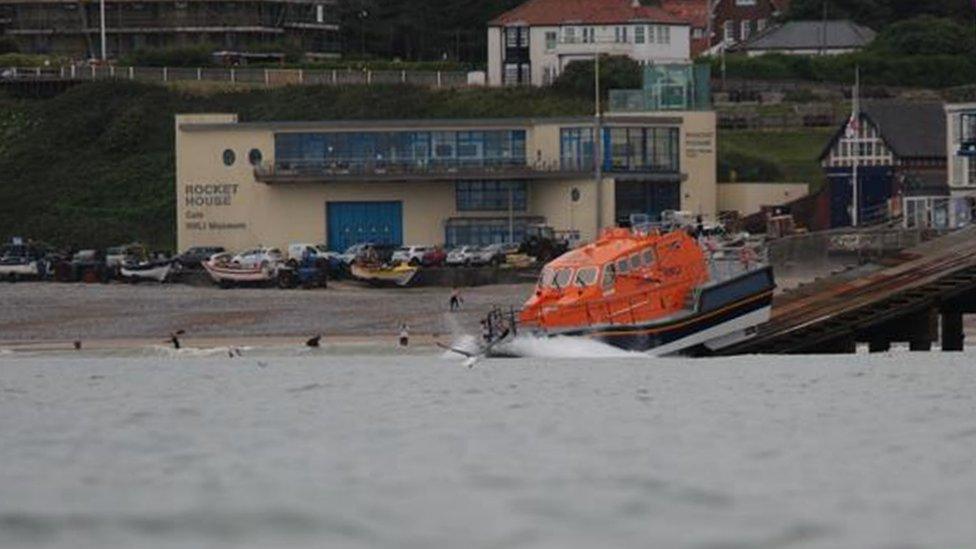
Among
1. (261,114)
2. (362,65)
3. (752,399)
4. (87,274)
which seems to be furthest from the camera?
(362,65)

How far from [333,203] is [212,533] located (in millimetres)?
69156

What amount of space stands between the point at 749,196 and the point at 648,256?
43457mm

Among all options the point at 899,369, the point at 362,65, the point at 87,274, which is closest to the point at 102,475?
the point at 899,369

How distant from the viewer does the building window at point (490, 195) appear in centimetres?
9219

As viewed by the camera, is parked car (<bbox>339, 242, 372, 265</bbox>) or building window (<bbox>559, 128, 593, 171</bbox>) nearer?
parked car (<bbox>339, 242, 372, 265</bbox>)

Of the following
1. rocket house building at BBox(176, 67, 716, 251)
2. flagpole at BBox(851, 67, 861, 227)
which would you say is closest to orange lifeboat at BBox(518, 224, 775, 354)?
rocket house building at BBox(176, 67, 716, 251)

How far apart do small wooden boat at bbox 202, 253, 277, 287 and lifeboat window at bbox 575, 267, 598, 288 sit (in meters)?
31.1

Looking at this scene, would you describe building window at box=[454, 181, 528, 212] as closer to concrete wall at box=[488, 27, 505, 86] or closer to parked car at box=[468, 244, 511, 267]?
parked car at box=[468, 244, 511, 267]

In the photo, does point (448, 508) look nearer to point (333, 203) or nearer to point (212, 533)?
point (212, 533)

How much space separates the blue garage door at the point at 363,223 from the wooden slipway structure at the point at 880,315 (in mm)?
34691

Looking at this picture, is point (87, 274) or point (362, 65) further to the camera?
point (362, 65)

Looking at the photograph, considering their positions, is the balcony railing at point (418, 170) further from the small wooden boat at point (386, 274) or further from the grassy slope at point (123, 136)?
the small wooden boat at point (386, 274)

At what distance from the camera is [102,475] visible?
28391 mm

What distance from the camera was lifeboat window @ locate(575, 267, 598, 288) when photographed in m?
52.7
